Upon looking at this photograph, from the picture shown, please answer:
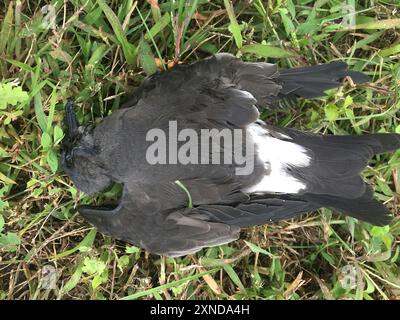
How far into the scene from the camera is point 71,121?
2508 mm

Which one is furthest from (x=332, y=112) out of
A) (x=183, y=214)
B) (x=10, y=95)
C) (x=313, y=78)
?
(x=10, y=95)

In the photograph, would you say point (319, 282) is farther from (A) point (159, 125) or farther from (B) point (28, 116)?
(B) point (28, 116)

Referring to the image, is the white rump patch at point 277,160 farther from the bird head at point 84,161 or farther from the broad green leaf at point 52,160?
the broad green leaf at point 52,160

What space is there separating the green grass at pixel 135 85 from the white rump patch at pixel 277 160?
0.39 metres

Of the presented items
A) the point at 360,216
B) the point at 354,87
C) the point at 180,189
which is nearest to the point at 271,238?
the point at 360,216

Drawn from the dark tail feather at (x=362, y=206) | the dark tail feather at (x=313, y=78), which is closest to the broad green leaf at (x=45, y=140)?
the dark tail feather at (x=313, y=78)

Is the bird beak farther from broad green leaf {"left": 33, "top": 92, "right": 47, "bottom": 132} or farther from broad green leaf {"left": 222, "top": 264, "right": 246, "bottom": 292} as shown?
broad green leaf {"left": 222, "top": 264, "right": 246, "bottom": 292}

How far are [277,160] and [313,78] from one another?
1.46ft

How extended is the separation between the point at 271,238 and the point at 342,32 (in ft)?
3.98

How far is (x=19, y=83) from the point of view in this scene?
8.63 ft

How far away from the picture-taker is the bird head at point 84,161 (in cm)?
233

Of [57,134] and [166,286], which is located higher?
[57,134]

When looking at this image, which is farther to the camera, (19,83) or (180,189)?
(19,83)

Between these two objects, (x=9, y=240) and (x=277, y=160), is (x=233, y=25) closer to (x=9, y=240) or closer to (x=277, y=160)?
(x=277, y=160)
